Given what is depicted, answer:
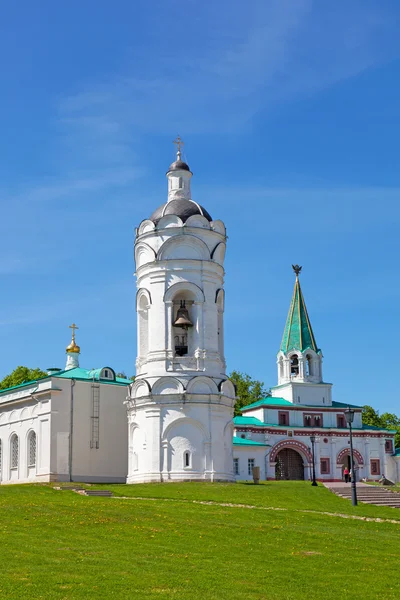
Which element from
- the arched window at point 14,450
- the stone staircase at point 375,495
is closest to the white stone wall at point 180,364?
the stone staircase at point 375,495

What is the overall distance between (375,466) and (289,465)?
24.7ft

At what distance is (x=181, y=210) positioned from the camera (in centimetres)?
4100

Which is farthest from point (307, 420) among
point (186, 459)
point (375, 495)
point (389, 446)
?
point (375, 495)

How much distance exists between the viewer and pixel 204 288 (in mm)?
40062

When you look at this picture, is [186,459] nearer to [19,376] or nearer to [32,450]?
[32,450]

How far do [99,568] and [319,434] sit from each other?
53486mm

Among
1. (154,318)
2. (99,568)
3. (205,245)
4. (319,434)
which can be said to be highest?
(205,245)

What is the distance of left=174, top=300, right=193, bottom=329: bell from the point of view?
Answer: 39.5 meters

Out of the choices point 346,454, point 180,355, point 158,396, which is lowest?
point 346,454

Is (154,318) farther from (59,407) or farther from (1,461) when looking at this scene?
(1,461)

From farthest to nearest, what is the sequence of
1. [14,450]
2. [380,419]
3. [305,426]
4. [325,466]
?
[380,419]
[305,426]
[325,466]
[14,450]

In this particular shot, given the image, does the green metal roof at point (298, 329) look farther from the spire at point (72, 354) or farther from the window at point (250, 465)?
the spire at point (72, 354)

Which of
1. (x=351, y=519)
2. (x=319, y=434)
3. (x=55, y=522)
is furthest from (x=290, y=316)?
(x=55, y=522)

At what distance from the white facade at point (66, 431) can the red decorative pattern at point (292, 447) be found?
2282cm
